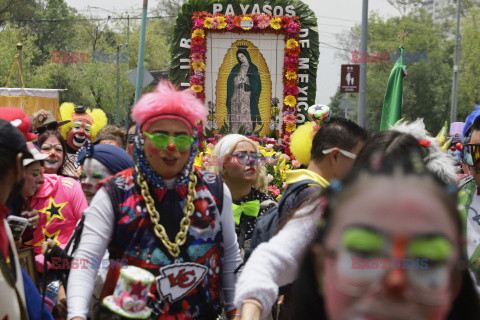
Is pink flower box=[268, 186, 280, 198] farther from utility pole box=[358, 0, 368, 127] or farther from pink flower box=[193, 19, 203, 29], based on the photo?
utility pole box=[358, 0, 368, 127]

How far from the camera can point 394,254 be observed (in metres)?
0.98

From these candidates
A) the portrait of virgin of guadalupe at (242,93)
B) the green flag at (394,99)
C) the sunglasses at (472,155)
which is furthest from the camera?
the portrait of virgin of guadalupe at (242,93)

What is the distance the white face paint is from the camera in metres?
3.83

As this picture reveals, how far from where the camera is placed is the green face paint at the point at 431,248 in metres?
0.97

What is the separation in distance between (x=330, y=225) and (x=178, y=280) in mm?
1751

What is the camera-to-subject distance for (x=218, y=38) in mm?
11383

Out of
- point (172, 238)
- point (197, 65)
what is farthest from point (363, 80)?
point (172, 238)

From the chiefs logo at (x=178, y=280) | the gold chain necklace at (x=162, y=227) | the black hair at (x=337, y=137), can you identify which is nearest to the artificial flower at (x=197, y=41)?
the black hair at (x=337, y=137)

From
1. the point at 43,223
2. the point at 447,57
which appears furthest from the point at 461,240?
the point at 447,57

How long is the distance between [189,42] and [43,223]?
764 cm

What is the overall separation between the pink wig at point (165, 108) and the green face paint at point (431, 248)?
2.04 metres

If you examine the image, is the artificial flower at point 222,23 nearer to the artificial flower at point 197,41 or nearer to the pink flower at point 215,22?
the pink flower at point 215,22

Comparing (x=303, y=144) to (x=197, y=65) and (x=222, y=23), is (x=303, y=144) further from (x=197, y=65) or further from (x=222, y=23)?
(x=222, y=23)

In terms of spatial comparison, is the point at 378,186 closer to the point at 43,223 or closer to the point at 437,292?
the point at 437,292
